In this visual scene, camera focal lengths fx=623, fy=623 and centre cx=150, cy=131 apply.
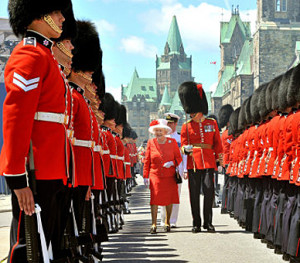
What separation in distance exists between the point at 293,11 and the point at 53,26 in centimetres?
8526

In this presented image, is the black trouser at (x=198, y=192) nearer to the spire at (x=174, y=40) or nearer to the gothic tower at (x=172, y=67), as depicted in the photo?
the spire at (x=174, y=40)

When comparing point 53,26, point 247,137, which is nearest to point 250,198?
point 247,137

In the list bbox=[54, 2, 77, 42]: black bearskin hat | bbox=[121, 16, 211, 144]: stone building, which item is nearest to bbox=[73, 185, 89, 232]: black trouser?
bbox=[54, 2, 77, 42]: black bearskin hat

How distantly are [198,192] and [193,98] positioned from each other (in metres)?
1.74

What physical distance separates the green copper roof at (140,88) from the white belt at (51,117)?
15707cm

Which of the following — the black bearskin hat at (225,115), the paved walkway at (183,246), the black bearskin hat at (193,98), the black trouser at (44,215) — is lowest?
the paved walkway at (183,246)

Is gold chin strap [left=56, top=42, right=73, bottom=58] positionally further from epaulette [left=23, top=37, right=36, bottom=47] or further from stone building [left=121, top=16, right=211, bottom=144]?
stone building [left=121, top=16, right=211, bottom=144]

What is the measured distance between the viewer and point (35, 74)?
144 inches

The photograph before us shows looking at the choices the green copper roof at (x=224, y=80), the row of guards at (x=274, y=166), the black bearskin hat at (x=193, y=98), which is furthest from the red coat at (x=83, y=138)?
the green copper roof at (x=224, y=80)

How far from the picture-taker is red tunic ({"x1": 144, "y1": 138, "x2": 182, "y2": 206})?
393 inches

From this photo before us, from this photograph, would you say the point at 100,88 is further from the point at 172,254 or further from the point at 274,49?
the point at 274,49

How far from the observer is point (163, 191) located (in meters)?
9.98

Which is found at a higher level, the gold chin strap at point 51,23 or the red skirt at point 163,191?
the gold chin strap at point 51,23

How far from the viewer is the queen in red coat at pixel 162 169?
996 cm
